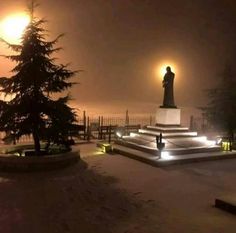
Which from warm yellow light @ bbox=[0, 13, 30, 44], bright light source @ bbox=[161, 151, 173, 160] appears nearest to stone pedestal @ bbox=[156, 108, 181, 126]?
bright light source @ bbox=[161, 151, 173, 160]

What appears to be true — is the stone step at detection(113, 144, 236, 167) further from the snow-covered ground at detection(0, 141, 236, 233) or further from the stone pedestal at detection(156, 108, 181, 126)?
the stone pedestal at detection(156, 108, 181, 126)

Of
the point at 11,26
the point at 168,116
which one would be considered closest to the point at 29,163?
the point at 168,116

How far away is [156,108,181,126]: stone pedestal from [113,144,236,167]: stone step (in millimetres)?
2087

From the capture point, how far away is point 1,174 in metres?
9.66

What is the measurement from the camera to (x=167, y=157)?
11.6 meters

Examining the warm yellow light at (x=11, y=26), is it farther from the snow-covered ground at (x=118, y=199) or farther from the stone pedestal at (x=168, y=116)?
the snow-covered ground at (x=118, y=199)

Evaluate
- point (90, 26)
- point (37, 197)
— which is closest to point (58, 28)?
point (90, 26)

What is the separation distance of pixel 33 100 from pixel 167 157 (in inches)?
190

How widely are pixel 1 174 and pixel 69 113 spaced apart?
2795mm

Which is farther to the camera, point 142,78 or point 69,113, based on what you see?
point 142,78

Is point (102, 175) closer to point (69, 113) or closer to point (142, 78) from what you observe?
point (69, 113)

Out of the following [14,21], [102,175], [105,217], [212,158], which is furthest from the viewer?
[14,21]

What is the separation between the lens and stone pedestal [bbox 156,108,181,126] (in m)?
14.2

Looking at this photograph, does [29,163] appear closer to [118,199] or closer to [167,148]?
[118,199]
